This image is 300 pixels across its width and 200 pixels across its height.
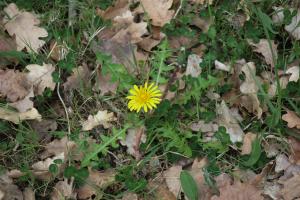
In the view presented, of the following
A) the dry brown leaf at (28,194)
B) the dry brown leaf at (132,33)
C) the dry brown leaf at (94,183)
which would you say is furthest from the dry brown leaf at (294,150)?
the dry brown leaf at (28,194)

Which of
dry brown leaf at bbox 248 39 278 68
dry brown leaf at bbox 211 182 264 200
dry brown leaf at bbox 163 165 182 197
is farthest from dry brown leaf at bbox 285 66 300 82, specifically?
dry brown leaf at bbox 163 165 182 197

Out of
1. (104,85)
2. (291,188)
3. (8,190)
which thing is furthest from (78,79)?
(291,188)

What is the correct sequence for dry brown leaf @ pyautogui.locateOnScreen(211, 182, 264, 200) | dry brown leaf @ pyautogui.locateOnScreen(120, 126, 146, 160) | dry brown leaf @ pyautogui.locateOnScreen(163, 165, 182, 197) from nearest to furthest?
dry brown leaf @ pyautogui.locateOnScreen(211, 182, 264, 200) → dry brown leaf @ pyautogui.locateOnScreen(163, 165, 182, 197) → dry brown leaf @ pyautogui.locateOnScreen(120, 126, 146, 160)

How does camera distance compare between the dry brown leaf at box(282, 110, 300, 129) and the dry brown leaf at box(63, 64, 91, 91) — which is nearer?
the dry brown leaf at box(282, 110, 300, 129)

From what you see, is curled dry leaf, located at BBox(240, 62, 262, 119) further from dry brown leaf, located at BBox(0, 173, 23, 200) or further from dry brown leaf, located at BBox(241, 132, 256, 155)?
dry brown leaf, located at BBox(0, 173, 23, 200)

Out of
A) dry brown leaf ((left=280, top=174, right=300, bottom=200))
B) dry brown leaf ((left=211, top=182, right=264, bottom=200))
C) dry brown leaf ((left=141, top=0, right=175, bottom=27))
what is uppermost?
dry brown leaf ((left=141, top=0, right=175, bottom=27))

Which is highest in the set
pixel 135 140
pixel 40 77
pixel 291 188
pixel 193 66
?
pixel 40 77

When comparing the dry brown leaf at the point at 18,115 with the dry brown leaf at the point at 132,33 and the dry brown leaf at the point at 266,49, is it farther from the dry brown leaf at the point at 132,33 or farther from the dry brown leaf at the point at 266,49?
the dry brown leaf at the point at 266,49

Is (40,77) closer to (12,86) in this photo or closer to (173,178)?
(12,86)
